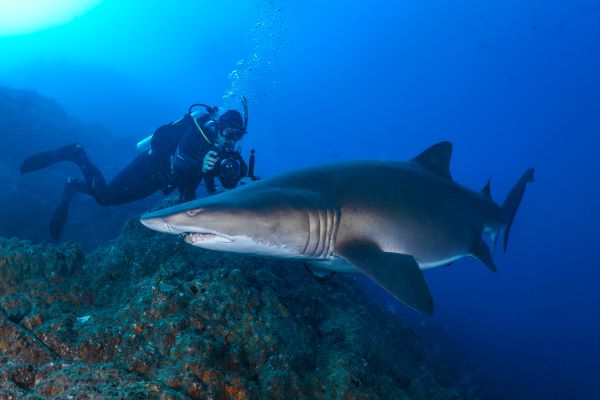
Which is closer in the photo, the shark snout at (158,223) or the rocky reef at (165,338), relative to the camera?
the rocky reef at (165,338)

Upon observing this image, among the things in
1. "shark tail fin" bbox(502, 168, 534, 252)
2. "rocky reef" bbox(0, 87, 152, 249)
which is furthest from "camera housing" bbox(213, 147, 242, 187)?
"rocky reef" bbox(0, 87, 152, 249)

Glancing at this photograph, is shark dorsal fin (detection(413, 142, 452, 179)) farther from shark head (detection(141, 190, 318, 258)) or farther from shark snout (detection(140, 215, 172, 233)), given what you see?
shark snout (detection(140, 215, 172, 233))

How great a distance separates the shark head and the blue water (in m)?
31.0

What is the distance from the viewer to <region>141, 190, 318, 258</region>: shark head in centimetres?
224

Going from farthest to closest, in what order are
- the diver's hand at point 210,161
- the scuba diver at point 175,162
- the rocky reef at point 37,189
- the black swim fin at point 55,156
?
the rocky reef at point 37,189 < the black swim fin at point 55,156 < the scuba diver at point 175,162 < the diver's hand at point 210,161

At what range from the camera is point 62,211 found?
827cm

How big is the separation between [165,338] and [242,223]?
886 mm

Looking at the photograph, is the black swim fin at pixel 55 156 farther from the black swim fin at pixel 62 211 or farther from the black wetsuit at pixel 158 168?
the black swim fin at pixel 62 211

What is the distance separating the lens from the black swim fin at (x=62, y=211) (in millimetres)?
8125

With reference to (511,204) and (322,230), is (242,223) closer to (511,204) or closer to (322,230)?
(322,230)

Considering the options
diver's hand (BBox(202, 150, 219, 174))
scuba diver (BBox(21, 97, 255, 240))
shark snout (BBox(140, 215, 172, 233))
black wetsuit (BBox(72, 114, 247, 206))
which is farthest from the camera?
black wetsuit (BBox(72, 114, 247, 206))

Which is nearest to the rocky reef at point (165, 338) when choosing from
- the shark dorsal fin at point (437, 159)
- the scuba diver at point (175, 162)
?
the shark dorsal fin at point (437, 159)

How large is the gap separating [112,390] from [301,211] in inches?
65.9

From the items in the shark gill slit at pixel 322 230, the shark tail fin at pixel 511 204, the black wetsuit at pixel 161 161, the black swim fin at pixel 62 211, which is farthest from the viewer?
the black swim fin at pixel 62 211
